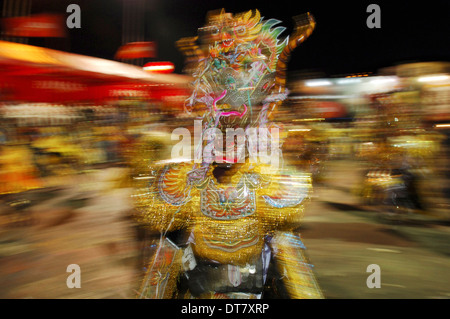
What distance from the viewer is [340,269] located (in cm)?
271

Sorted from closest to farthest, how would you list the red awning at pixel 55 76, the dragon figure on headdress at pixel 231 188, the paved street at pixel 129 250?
the dragon figure on headdress at pixel 231 188, the paved street at pixel 129 250, the red awning at pixel 55 76

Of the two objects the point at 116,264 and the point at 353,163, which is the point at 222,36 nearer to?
the point at 116,264

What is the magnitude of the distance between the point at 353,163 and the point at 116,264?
7877 millimetres

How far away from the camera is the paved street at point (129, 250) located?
2.36 metres

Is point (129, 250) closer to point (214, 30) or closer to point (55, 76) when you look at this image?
point (214, 30)

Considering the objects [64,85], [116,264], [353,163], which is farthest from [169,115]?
[353,163]

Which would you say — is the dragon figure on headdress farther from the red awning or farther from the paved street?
the red awning

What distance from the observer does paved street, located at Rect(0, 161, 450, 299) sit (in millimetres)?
2357

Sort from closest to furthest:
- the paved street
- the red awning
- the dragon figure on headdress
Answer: the dragon figure on headdress
the paved street
the red awning

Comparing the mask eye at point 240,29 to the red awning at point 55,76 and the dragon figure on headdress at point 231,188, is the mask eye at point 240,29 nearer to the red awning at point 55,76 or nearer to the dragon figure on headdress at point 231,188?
the dragon figure on headdress at point 231,188

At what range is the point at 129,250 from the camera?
3.01 metres

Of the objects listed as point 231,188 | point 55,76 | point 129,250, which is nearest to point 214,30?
point 231,188

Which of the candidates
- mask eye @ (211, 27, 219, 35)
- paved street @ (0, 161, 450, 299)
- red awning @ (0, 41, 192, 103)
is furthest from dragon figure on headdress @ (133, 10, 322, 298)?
red awning @ (0, 41, 192, 103)

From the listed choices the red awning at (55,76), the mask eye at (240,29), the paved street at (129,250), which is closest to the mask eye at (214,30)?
the mask eye at (240,29)
